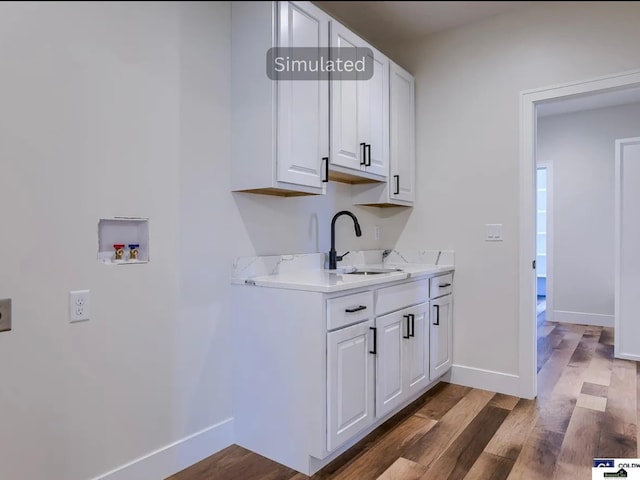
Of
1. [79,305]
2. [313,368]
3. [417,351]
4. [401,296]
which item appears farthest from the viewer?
[417,351]

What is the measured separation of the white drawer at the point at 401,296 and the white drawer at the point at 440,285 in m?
0.07

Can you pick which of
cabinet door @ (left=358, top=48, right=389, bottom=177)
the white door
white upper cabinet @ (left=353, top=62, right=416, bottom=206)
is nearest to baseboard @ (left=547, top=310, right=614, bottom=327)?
the white door

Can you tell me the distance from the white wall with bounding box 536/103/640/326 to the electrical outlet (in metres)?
4.64

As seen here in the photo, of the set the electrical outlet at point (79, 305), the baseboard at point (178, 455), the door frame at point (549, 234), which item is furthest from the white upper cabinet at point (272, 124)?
the door frame at point (549, 234)

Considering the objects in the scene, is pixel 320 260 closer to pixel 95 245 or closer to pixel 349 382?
pixel 349 382

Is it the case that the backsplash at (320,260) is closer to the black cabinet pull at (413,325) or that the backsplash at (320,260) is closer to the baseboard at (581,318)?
the black cabinet pull at (413,325)

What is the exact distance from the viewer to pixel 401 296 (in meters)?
2.16

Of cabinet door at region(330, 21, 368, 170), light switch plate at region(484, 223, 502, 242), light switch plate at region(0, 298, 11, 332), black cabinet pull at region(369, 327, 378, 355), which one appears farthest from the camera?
light switch plate at region(484, 223, 502, 242)

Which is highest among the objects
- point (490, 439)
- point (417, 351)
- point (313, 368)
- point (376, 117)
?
point (376, 117)

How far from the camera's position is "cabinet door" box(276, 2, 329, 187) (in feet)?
5.86

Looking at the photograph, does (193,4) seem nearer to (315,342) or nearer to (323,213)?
(315,342)

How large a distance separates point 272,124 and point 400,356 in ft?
4.21

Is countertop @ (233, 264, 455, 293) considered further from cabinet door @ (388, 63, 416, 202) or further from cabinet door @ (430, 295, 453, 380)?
cabinet door @ (388, 63, 416, 202)

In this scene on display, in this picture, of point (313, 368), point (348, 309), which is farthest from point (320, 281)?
point (313, 368)
